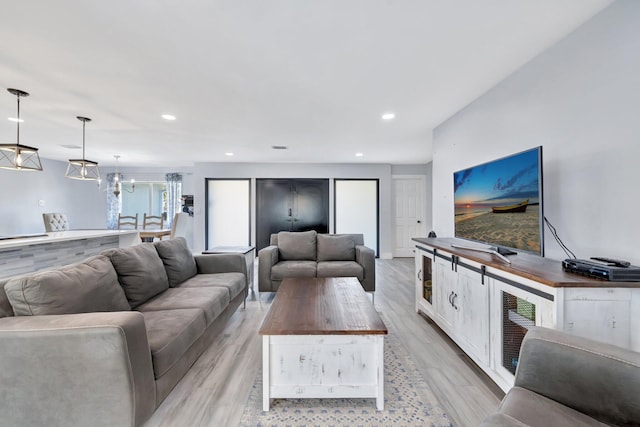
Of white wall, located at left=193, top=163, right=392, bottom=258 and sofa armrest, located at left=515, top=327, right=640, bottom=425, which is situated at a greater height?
white wall, located at left=193, top=163, right=392, bottom=258

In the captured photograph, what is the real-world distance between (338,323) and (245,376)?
864 millimetres

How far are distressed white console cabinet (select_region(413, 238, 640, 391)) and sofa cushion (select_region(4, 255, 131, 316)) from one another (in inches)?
99.9

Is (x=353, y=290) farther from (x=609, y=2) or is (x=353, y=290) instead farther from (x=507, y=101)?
(x=609, y=2)

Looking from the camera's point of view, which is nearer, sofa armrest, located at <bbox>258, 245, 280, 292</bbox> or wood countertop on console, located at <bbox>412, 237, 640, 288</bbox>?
wood countertop on console, located at <bbox>412, 237, 640, 288</bbox>

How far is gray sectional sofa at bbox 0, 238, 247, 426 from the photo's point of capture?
3.97 ft

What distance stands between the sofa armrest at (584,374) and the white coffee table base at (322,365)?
2.40ft

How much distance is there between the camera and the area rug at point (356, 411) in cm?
145

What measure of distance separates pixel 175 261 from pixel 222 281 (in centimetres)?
53

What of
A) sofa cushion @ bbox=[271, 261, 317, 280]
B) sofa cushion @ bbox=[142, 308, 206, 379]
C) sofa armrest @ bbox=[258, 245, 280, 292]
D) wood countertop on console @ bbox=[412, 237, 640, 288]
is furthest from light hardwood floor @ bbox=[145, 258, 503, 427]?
wood countertop on console @ bbox=[412, 237, 640, 288]

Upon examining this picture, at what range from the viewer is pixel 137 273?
6.83ft

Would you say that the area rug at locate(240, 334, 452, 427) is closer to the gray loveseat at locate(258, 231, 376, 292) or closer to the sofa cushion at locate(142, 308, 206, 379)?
the sofa cushion at locate(142, 308, 206, 379)

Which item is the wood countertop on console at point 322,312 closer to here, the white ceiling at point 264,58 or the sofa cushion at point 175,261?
the sofa cushion at point 175,261

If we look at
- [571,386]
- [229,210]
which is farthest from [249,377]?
[229,210]

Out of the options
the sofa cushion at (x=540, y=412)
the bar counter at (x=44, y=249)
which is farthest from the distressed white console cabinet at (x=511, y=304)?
the bar counter at (x=44, y=249)
